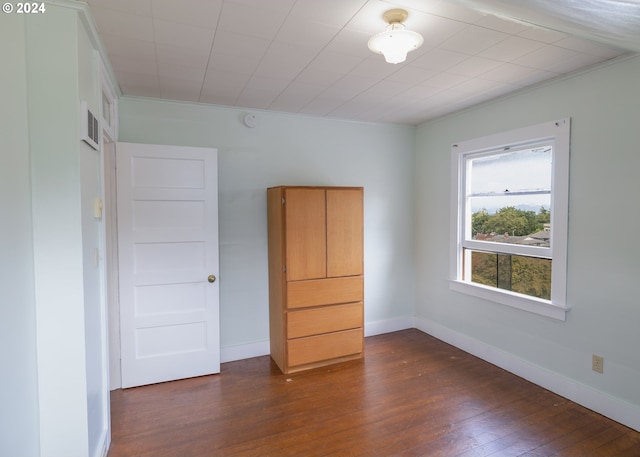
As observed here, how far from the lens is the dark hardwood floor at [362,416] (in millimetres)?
2236

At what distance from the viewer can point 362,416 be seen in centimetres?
258

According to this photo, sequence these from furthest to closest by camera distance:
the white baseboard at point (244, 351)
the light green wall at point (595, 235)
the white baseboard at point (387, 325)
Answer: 1. the white baseboard at point (387, 325)
2. the white baseboard at point (244, 351)
3. the light green wall at point (595, 235)

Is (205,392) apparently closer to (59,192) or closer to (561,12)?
(59,192)

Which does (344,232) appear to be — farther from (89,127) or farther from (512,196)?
(89,127)

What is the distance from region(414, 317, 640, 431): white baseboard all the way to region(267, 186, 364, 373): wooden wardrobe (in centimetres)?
113

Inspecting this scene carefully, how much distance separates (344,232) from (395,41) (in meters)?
1.95

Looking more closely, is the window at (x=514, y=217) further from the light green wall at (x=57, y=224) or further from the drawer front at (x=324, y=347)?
the light green wall at (x=57, y=224)

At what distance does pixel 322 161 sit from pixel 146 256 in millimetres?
2049

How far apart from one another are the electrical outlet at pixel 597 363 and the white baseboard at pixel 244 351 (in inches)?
112

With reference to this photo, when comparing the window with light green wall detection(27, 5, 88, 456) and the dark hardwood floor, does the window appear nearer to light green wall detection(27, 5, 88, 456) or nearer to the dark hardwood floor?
the dark hardwood floor

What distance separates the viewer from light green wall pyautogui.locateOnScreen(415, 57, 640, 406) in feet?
7.87

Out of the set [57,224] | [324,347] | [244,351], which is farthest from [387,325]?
[57,224]

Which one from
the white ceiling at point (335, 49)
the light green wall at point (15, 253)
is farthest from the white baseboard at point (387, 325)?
the light green wall at point (15, 253)

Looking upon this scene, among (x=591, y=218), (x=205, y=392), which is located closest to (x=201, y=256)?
(x=205, y=392)
